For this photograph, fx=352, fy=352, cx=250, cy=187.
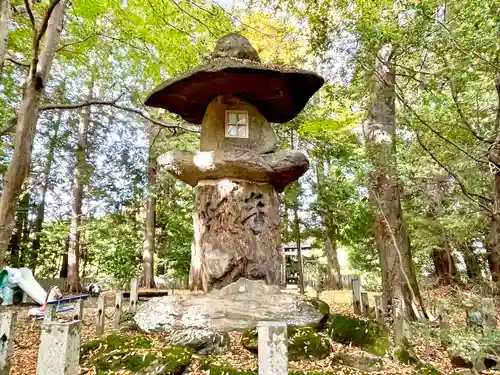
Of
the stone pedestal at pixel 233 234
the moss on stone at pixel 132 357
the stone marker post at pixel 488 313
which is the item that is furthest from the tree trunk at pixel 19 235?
the stone marker post at pixel 488 313

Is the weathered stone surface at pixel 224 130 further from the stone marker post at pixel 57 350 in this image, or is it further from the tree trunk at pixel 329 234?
the tree trunk at pixel 329 234

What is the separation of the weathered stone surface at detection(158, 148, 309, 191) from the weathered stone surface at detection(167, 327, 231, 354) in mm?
2863

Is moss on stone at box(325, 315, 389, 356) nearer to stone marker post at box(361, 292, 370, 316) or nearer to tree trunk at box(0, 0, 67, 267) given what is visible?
stone marker post at box(361, 292, 370, 316)

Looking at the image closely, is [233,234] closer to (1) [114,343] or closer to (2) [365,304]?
(1) [114,343]

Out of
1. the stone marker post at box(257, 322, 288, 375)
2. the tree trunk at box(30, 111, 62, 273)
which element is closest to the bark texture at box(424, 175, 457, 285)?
the stone marker post at box(257, 322, 288, 375)

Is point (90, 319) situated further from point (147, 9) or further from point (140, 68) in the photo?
point (147, 9)

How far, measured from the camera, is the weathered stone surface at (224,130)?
6.98 meters

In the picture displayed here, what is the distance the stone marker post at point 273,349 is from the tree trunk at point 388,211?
5688 mm

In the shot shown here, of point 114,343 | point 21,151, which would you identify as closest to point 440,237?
point 114,343

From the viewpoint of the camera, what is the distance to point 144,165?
16859 millimetres

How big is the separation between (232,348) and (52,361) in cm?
300

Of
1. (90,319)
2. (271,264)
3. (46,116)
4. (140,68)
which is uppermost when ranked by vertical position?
(46,116)

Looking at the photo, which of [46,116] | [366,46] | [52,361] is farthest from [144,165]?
[52,361]

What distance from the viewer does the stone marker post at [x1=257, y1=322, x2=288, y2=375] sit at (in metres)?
2.46
